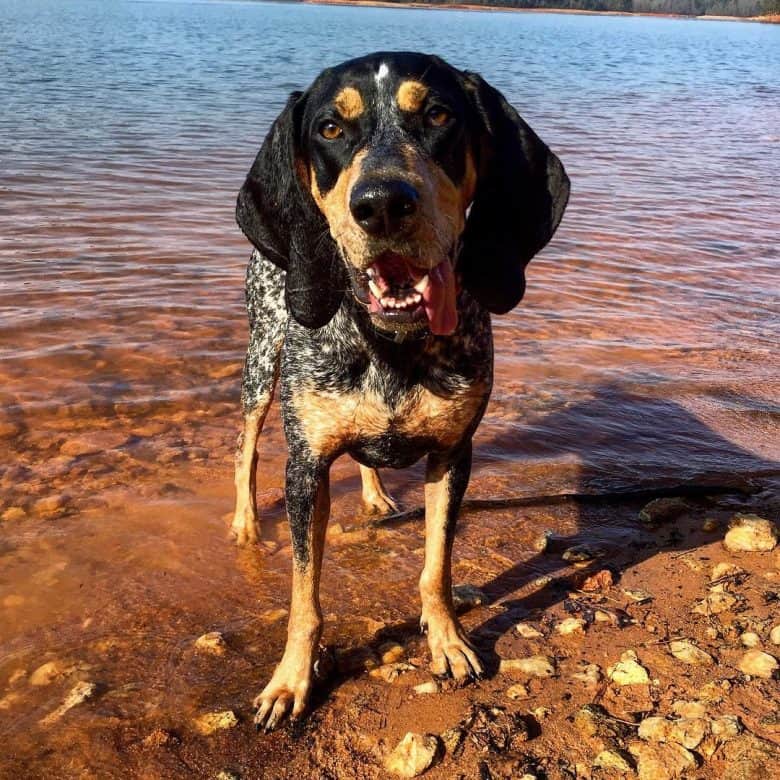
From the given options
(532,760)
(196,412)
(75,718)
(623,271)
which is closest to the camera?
(532,760)

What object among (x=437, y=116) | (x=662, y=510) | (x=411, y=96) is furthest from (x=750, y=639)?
(x=411, y=96)

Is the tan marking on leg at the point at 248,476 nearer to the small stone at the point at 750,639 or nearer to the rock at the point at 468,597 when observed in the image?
the rock at the point at 468,597

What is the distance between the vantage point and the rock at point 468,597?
3848mm

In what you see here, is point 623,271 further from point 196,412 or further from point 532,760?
point 532,760

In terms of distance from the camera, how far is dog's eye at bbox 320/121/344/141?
3076 mm

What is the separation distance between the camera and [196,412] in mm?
5703

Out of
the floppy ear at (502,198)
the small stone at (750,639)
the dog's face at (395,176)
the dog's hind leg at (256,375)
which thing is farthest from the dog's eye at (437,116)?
Result: the small stone at (750,639)

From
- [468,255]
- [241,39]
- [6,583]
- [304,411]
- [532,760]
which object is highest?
[468,255]

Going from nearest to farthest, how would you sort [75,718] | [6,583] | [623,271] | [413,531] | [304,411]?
1. [75,718]
2. [304,411]
3. [6,583]
4. [413,531]
5. [623,271]

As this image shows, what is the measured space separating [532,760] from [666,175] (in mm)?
12844

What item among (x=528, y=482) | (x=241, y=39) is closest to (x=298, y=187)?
(x=528, y=482)

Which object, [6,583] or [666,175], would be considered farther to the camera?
[666,175]

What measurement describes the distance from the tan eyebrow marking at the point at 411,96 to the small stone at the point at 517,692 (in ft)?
6.84

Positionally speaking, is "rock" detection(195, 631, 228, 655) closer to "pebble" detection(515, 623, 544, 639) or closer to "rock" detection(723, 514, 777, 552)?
"pebble" detection(515, 623, 544, 639)
